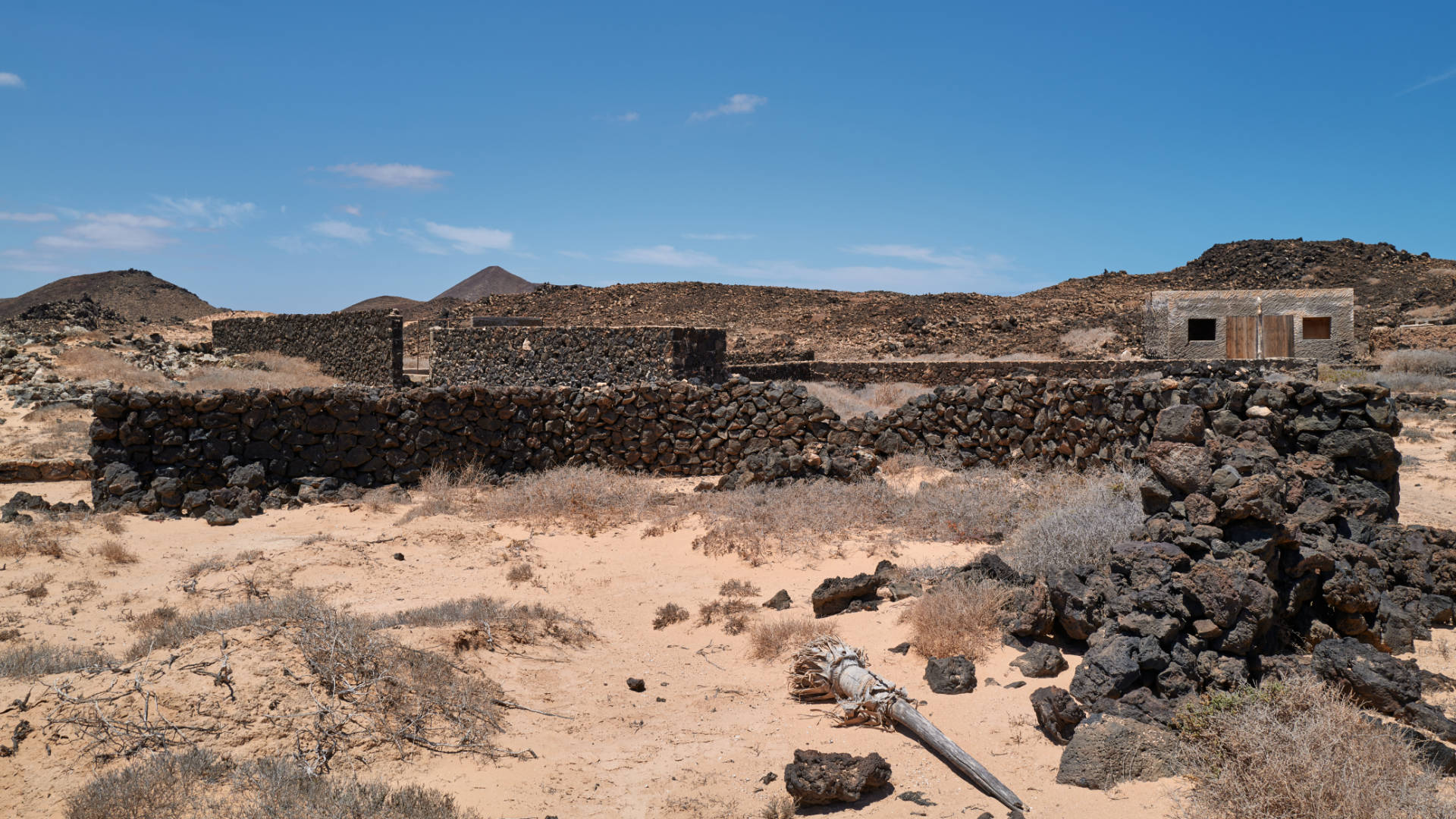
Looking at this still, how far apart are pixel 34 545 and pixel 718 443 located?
7.69 meters

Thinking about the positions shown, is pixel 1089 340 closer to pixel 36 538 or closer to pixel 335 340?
pixel 335 340

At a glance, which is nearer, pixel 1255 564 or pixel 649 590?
pixel 1255 564

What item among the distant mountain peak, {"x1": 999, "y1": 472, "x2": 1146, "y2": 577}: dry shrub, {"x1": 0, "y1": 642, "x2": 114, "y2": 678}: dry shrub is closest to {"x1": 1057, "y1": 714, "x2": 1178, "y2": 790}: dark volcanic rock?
{"x1": 999, "y1": 472, "x2": 1146, "y2": 577}: dry shrub

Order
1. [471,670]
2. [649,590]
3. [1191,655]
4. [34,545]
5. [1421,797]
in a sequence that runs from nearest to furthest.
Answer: [1421,797] < [1191,655] < [471,670] < [649,590] < [34,545]

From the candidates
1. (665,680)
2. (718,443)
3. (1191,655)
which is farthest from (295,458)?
(1191,655)

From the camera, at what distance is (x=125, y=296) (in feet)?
182

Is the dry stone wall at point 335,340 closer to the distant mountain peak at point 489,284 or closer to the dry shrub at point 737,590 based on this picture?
the dry shrub at point 737,590

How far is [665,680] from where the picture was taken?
18.4ft

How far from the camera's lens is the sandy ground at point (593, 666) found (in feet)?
12.8

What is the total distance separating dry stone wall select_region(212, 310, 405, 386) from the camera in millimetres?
22578

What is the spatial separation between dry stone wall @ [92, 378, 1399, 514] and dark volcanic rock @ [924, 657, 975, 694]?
4867 millimetres

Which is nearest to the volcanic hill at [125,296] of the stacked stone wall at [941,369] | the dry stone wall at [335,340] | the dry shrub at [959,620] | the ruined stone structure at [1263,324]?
the dry stone wall at [335,340]

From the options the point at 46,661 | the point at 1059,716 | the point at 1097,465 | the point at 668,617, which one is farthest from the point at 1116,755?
the point at 1097,465

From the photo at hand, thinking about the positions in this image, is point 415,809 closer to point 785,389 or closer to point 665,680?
point 665,680
